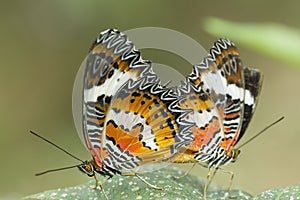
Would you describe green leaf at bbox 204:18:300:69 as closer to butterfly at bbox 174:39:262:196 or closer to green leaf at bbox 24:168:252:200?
butterfly at bbox 174:39:262:196

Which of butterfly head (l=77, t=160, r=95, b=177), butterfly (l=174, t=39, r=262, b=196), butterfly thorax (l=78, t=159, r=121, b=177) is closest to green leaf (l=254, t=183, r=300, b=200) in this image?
butterfly (l=174, t=39, r=262, b=196)

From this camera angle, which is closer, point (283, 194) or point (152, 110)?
point (283, 194)

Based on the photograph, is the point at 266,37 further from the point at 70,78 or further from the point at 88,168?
the point at 70,78

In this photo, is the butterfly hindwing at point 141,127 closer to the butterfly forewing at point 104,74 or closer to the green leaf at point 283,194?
the butterfly forewing at point 104,74

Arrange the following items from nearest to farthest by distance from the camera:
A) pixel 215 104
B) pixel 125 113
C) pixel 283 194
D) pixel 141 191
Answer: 1. pixel 283 194
2. pixel 141 191
3. pixel 125 113
4. pixel 215 104

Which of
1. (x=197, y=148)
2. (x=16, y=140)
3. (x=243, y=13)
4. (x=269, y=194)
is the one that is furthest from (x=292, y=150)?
(x=269, y=194)

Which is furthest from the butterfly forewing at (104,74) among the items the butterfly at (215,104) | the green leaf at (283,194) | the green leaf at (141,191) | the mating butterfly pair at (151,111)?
the green leaf at (283,194)

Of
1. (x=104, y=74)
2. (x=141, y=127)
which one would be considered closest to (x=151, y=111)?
(x=141, y=127)

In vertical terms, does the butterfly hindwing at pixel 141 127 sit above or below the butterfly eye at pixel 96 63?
below
